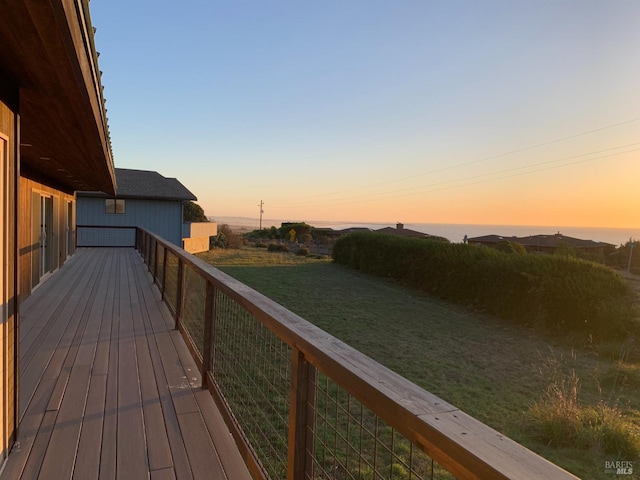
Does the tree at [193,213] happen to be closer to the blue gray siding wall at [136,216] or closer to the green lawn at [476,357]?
the blue gray siding wall at [136,216]

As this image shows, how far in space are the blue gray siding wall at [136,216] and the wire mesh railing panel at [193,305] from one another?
45.3 feet

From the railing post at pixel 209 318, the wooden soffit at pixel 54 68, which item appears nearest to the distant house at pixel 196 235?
the wooden soffit at pixel 54 68

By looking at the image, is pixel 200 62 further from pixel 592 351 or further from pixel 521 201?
pixel 521 201

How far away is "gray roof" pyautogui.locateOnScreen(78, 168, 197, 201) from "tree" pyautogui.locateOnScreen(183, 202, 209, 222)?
8921 mm

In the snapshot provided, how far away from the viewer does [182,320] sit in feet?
15.2

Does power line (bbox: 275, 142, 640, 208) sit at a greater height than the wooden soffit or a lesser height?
greater

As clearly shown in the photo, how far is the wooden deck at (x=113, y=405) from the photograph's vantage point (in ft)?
7.16

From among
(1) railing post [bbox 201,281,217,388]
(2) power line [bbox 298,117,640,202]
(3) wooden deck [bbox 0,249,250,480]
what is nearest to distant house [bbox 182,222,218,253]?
(3) wooden deck [bbox 0,249,250,480]

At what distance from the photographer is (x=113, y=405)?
2877 mm

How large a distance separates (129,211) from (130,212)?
0.06 meters

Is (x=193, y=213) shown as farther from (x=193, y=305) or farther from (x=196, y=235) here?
(x=193, y=305)

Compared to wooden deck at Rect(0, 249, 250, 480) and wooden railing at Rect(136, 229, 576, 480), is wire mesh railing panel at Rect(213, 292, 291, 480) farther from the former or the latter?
wooden deck at Rect(0, 249, 250, 480)

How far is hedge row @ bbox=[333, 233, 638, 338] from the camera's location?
855cm

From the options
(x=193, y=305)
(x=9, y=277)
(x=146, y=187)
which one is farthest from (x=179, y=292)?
(x=146, y=187)
